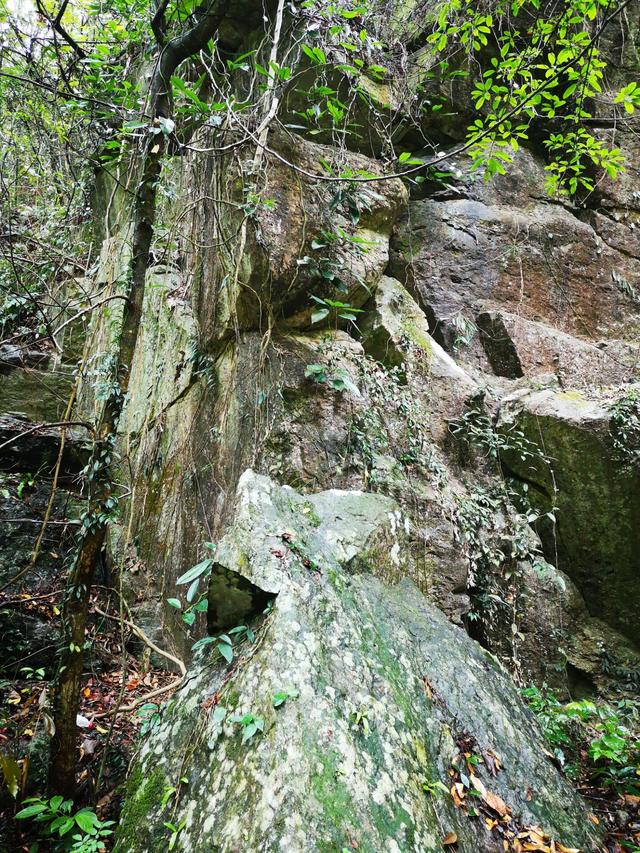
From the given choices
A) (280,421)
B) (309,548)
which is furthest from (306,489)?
(309,548)

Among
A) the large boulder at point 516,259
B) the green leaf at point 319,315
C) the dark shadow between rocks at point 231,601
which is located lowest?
the dark shadow between rocks at point 231,601

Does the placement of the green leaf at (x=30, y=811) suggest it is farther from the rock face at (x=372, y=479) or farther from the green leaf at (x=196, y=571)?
the green leaf at (x=196, y=571)

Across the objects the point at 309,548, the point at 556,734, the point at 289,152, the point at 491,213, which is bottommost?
the point at 556,734

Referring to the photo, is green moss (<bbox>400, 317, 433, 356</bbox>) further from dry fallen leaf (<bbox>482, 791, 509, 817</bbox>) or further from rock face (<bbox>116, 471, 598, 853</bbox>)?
dry fallen leaf (<bbox>482, 791, 509, 817</bbox>)

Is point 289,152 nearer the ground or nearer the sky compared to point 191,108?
nearer the sky

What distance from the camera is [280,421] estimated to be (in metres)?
4.12

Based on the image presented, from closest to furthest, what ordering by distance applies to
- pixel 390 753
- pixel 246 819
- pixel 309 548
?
1. pixel 246 819
2. pixel 390 753
3. pixel 309 548

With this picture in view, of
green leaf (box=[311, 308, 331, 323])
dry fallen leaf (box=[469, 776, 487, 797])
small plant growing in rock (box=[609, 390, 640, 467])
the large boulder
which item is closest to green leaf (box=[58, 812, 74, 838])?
dry fallen leaf (box=[469, 776, 487, 797])

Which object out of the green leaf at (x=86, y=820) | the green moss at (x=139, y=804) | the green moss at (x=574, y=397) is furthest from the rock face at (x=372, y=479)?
the green leaf at (x=86, y=820)

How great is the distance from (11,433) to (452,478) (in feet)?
15.7

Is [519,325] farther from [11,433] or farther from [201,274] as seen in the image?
[11,433]

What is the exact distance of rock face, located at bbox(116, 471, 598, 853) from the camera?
1.84 meters

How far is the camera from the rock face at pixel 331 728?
1.84 metres

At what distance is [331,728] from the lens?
203 cm
